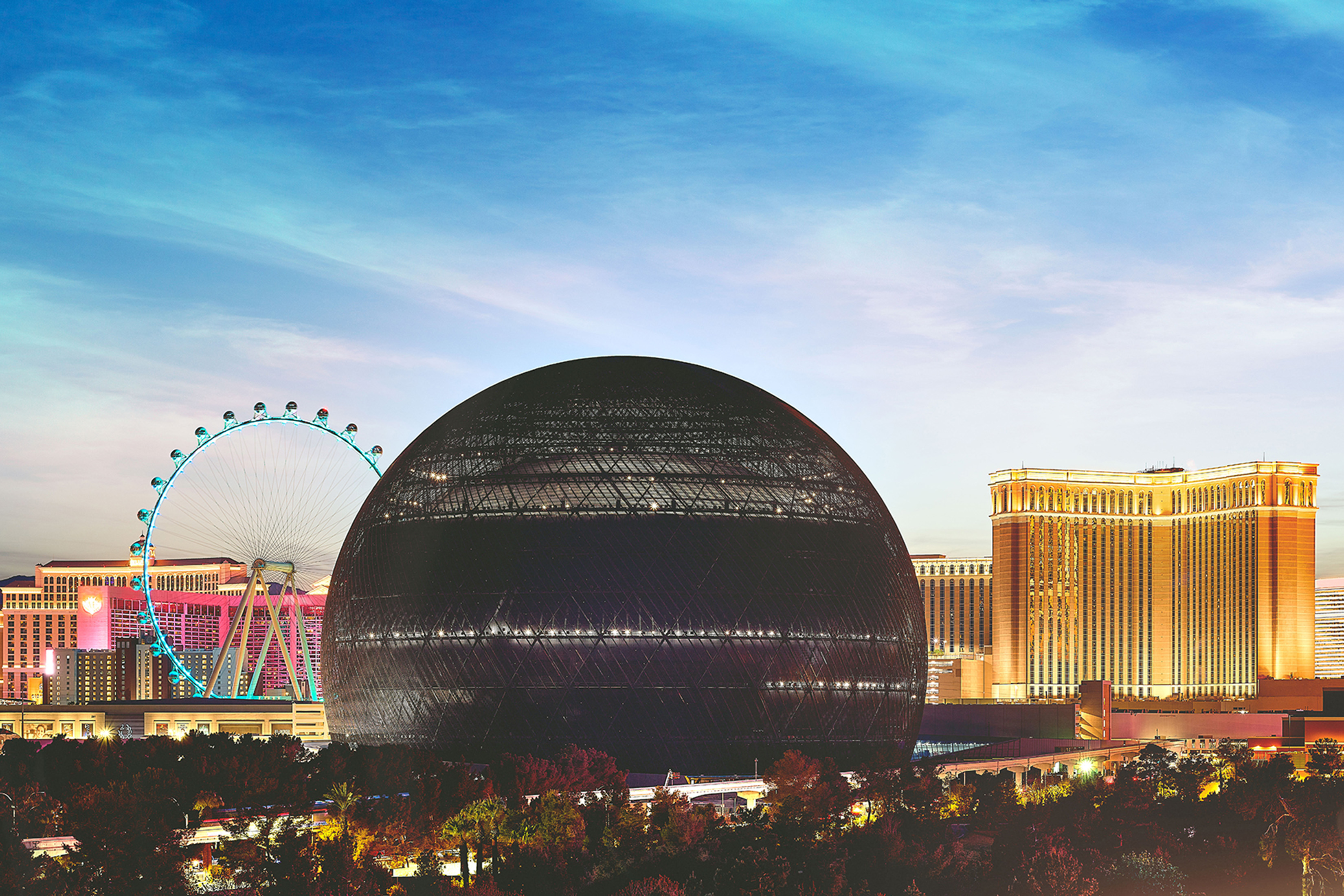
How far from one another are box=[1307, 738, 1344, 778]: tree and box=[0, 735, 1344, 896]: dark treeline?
120ft

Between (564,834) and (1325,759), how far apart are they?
75.4 meters

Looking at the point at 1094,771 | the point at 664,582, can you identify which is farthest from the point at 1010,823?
the point at 1094,771

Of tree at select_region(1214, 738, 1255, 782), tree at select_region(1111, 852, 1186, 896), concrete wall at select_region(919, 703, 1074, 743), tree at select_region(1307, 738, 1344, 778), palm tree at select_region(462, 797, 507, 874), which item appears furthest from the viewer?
concrete wall at select_region(919, 703, 1074, 743)

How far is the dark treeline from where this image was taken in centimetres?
4762

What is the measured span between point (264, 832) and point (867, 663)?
24.6m

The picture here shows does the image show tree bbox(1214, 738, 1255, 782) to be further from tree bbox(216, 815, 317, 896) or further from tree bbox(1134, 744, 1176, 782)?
tree bbox(216, 815, 317, 896)

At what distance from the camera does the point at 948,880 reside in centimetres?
5259

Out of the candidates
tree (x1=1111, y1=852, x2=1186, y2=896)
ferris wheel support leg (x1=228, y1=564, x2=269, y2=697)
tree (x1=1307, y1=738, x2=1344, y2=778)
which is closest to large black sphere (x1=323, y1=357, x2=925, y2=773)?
tree (x1=1111, y1=852, x2=1186, y2=896)

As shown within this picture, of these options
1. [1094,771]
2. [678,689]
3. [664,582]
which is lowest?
[1094,771]

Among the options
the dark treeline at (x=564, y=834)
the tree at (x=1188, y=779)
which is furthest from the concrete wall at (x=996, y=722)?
the dark treeline at (x=564, y=834)

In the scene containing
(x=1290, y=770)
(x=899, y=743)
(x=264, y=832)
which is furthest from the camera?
(x=1290, y=770)

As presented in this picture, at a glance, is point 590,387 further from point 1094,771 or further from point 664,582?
point 1094,771

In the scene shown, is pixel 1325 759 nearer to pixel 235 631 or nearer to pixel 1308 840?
pixel 1308 840

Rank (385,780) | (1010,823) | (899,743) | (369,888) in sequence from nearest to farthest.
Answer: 1. (369,888)
2. (385,780)
3. (1010,823)
4. (899,743)
